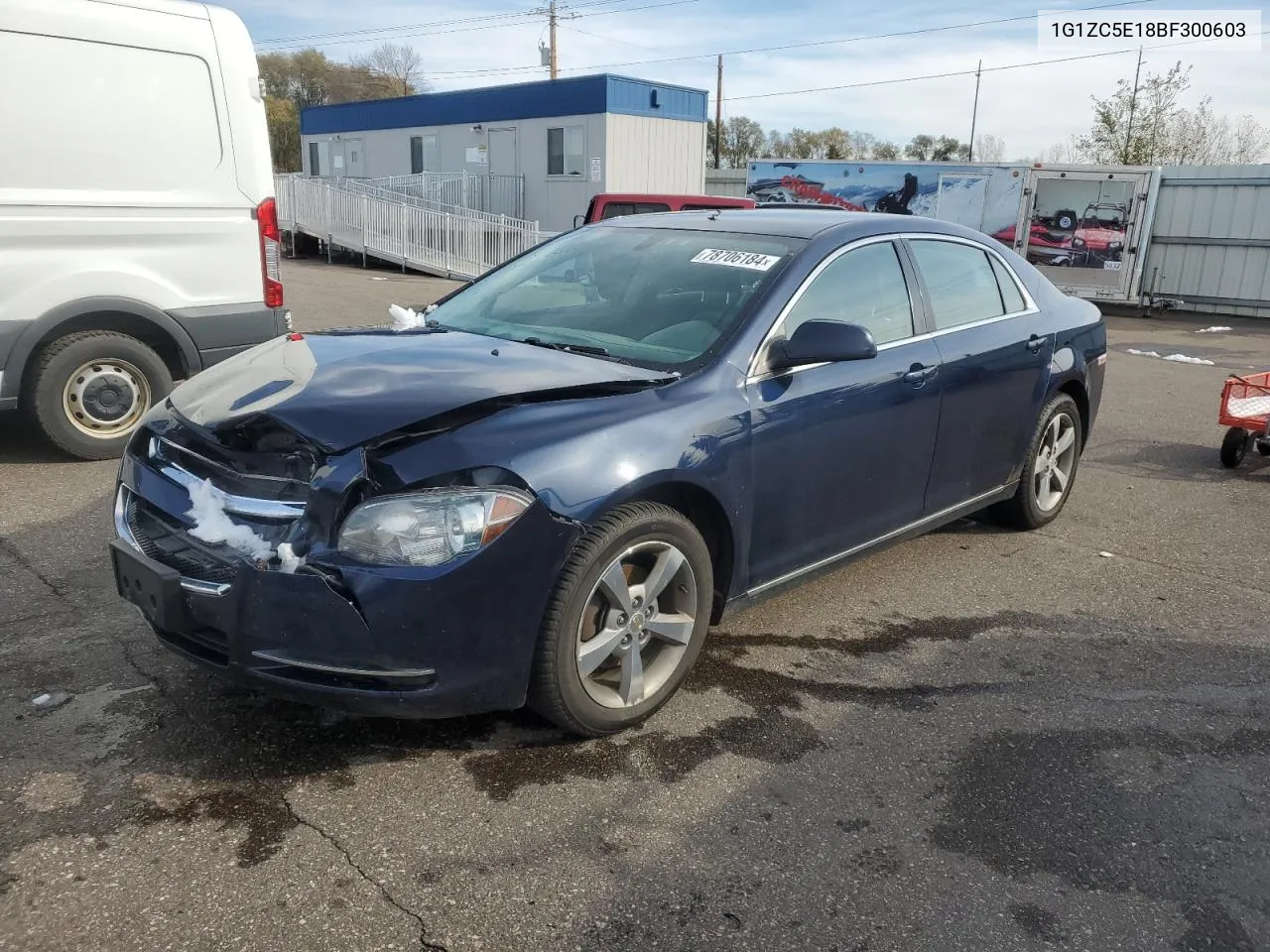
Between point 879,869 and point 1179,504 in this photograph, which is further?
point 1179,504

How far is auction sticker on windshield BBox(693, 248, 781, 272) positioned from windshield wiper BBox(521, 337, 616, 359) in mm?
649

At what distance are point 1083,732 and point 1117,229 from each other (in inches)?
711

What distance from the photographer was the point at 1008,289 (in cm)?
508

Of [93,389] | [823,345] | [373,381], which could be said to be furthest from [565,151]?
[373,381]

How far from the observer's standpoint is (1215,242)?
60.2 feet

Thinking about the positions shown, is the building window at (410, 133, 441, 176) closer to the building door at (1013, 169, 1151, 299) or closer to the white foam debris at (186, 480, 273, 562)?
the building door at (1013, 169, 1151, 299)

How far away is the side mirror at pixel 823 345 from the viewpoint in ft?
11.5

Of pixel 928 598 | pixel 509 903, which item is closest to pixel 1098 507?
pixel 928 598

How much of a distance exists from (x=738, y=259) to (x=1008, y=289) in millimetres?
1817

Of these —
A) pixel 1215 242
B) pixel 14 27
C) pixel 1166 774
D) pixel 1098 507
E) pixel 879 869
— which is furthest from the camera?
pixel 1215 242

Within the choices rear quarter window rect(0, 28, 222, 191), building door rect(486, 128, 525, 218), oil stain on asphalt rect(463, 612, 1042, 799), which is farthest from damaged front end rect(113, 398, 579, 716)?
building door rect(486, 128, 525, 218)

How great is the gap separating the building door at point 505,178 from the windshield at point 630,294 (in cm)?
2238

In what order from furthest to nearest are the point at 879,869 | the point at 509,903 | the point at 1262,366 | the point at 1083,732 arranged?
the point at 1262,366 → the point at 1083,732 → the point at 879,869 → the point at 509,903

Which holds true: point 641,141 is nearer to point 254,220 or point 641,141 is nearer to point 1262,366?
point 1262,366
